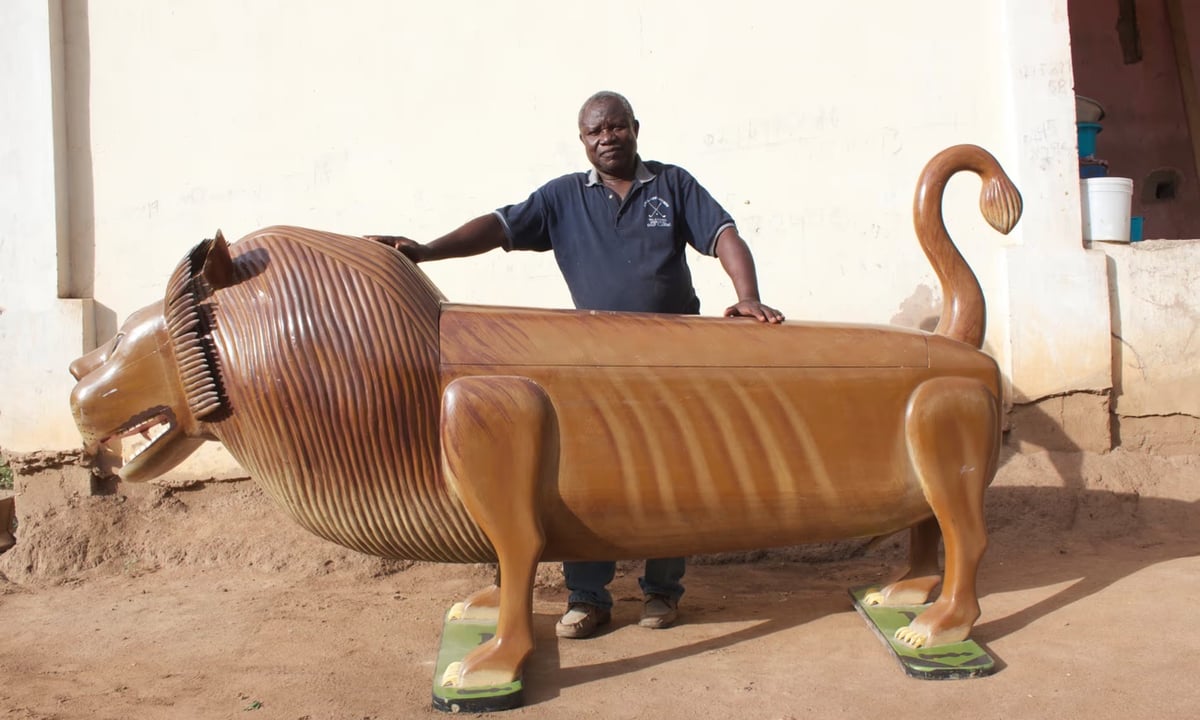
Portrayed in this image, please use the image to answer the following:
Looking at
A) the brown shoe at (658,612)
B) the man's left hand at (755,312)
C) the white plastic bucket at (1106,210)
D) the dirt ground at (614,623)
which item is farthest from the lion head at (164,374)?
the white plastic bucket at (1106,210)

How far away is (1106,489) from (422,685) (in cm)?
302

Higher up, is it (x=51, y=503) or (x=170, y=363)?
(x=170, y=363)

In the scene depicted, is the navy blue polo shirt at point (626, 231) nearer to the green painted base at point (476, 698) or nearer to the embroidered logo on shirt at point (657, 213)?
the embroidered logo on shirt at point (657, 213)

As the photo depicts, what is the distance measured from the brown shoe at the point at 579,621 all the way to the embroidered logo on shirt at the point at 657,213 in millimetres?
1182

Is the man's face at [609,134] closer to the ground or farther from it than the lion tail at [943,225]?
farther from it

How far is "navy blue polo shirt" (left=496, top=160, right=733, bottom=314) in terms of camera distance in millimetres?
3014

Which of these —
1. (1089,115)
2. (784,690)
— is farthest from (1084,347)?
(784,690)

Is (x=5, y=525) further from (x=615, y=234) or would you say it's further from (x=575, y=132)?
(x=575, y=132)

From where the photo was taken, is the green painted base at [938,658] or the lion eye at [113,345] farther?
the green painted base at [938,658]

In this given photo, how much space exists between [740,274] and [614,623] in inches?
46.6

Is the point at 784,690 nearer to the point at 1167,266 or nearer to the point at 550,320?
the point at 550,320

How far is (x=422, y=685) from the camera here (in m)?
2.59

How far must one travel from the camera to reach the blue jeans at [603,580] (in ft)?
9.96

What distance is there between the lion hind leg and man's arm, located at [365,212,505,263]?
132cm
